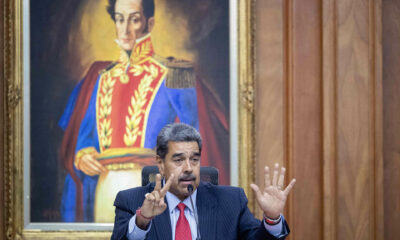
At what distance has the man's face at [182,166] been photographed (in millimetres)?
2275

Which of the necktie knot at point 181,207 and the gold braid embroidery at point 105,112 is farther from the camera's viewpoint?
the gold braid embroidery at point 105,112

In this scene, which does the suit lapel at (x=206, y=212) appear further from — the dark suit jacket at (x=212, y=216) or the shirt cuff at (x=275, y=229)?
the shirt cuff at (x=275, y=229)

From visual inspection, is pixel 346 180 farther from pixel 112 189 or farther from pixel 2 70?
pixel 2 70

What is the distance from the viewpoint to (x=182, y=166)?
2.29 metres

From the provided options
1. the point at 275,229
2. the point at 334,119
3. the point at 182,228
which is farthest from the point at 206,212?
the point at 334,119

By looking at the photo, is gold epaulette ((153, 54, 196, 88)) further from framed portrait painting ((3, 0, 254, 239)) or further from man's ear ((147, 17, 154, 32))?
man's ear ((147, 17, 154, 32))

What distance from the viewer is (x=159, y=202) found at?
2.04 metres

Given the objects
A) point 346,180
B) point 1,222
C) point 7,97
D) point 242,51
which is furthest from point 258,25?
point 1,222

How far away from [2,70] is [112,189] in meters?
1.25

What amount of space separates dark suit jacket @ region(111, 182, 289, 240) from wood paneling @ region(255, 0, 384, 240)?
1.25m

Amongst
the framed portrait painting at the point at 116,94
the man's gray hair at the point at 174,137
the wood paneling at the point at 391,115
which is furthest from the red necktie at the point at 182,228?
the wood paneling at the point at 391,115

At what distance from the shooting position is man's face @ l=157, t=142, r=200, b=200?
89.6 inches

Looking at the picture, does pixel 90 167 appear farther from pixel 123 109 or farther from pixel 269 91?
pixel 269 91

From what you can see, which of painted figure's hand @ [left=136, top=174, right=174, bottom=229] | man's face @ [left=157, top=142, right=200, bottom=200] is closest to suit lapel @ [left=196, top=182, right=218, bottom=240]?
man's face @ [left=157, top=142, right=200, bottom=200]
